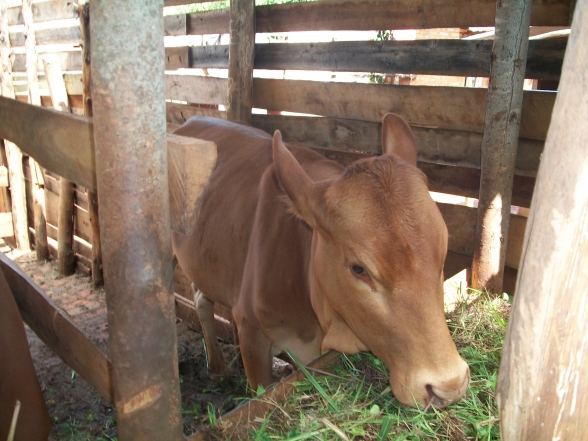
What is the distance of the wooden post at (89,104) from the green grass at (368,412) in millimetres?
3667

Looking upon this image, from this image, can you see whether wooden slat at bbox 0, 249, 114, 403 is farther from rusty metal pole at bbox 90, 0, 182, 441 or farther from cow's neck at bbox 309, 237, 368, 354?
cow's neck at bbox 309, 237, 368, 354

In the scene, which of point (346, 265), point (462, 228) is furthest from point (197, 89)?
point (346, 265)

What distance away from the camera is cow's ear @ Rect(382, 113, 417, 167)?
2.80 meters

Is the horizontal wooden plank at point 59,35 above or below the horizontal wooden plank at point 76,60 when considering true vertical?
above

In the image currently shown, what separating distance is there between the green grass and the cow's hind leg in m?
2.56

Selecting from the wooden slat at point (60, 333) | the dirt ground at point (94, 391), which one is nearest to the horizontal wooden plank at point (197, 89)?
the dirt ground at point (94, 391)

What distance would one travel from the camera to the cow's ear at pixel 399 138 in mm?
2803

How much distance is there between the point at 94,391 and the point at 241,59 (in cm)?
315

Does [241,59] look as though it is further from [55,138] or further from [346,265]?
[55,138]

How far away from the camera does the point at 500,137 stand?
10.3ft

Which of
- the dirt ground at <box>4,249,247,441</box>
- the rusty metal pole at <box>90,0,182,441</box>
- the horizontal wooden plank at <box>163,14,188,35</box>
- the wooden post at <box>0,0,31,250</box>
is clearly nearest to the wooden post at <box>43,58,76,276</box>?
the wooden post at <box>0,0,31,250</box>

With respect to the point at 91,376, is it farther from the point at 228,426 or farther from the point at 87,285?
the point at 87,285

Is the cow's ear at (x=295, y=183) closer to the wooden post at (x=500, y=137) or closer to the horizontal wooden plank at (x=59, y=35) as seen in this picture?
the wooden post at (x=500, y=137)

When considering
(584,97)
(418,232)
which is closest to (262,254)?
(418,232)
